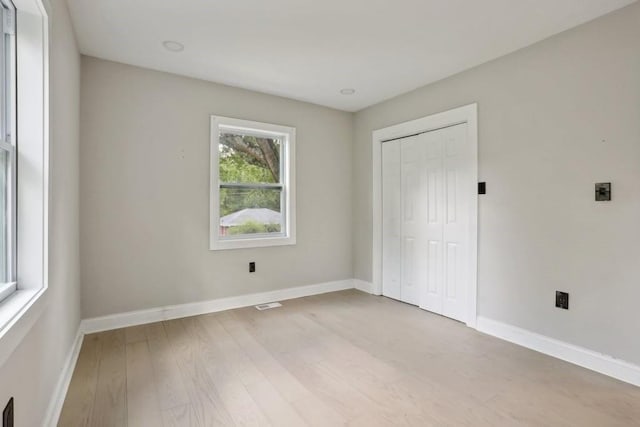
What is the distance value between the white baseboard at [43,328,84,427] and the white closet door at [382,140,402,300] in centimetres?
319

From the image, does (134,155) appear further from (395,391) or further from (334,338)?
(395,391)

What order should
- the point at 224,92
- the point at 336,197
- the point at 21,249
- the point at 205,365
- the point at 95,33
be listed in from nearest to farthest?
the point at 21,249
the point at 205,365
the point at 95,33
the point at 224,92
the point at 336,197

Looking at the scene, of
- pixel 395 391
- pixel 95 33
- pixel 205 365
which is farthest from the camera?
pixel 95 33

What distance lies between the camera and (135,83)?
123 inches

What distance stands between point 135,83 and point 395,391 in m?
3.40

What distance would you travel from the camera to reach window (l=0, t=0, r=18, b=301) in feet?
4.59

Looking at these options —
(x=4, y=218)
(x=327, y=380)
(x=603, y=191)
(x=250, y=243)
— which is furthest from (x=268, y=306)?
(x=603, y=191)

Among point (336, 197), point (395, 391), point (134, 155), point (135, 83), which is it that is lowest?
point (395, 391)

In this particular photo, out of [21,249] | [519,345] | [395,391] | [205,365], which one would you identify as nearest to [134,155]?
[21,249]

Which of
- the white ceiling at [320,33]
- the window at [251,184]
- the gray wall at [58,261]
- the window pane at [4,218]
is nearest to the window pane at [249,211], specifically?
the window at [251,184]

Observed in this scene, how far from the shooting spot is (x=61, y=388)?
1.93 meters

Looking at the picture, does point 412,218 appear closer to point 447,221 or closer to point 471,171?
point 447,221

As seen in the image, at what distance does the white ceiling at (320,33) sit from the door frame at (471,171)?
42cm

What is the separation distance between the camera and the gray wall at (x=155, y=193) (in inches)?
116
